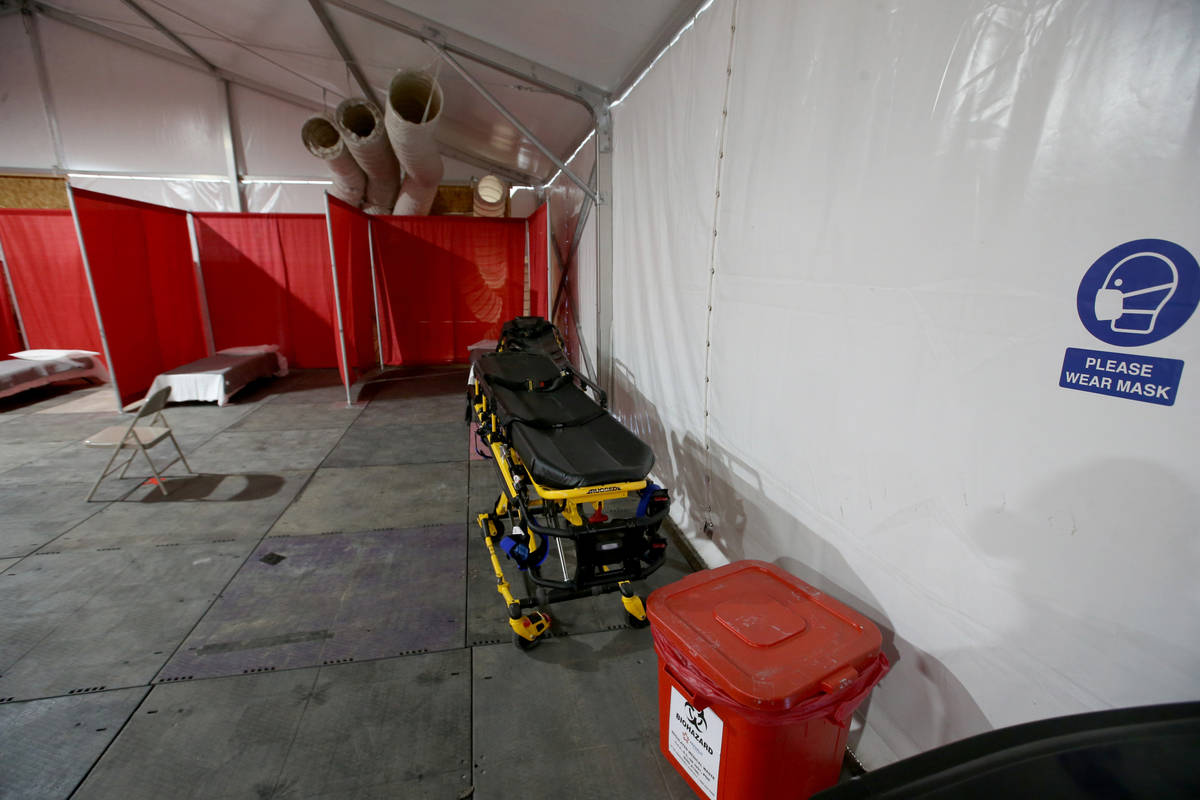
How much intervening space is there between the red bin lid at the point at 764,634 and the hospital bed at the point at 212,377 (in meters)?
6.16

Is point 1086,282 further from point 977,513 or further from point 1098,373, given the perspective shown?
point 977,513

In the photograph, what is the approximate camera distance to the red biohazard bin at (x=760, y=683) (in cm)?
117

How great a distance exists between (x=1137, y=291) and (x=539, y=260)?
6.60 metres

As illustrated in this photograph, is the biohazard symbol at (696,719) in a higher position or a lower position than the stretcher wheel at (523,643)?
higher

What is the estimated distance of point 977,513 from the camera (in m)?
1.20

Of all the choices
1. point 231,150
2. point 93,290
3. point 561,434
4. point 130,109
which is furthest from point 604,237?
point 130,109

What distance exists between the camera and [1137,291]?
89cm

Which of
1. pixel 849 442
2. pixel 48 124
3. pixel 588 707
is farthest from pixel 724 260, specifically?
pixel 48 124

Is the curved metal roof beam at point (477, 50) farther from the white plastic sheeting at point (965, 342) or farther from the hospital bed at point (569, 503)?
the hospital bed at point (569, 503)

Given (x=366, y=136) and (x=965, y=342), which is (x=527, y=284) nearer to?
(x=366, y=136)

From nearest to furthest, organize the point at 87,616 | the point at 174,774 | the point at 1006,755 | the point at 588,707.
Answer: the point at 1006,755 < the point at 174,774 < the point at 588,707 < the point at 87,616

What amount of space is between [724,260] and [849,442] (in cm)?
109

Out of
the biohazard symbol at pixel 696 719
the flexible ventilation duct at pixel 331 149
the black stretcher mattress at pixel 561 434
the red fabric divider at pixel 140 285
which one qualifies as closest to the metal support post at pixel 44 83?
the red fabric divider at pixel 140 285

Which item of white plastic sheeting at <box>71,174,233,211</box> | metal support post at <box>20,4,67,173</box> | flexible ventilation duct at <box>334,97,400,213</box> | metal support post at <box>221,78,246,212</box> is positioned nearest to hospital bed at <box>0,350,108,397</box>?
white plastic sheeting at <box>71,174,233,211</box>
